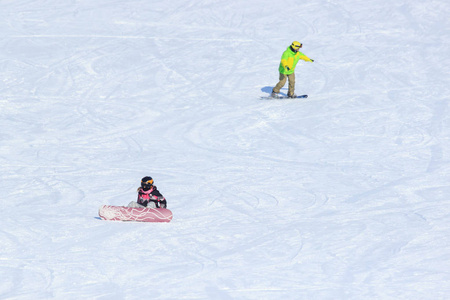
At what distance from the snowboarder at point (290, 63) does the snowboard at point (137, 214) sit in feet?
20.2

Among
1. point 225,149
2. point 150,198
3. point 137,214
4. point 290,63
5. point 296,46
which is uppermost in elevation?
point 296,46

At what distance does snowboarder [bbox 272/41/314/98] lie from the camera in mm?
14516

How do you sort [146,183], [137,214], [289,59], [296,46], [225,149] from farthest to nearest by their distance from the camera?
[289,59], [296,46], [225,149], [146,183], [137,214]

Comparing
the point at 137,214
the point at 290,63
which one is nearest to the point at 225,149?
the point at 290,63

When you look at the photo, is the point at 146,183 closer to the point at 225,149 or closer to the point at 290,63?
the point at 225,149

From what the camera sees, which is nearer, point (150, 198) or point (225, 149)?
point (150, 198)

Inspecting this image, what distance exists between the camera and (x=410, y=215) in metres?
9.61

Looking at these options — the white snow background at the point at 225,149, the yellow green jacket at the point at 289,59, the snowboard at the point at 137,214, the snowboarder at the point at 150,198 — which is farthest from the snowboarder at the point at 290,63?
the snowboard at the point at 137,214

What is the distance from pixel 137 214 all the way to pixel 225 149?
11.9 feet

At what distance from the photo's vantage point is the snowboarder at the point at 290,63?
1452 cm

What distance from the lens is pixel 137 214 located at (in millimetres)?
9148

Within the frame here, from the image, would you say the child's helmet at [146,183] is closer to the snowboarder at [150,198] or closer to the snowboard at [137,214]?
the snowboarder at [150,198]

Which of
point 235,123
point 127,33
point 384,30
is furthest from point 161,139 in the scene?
point 384,30

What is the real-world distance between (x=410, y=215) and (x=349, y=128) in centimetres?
401
